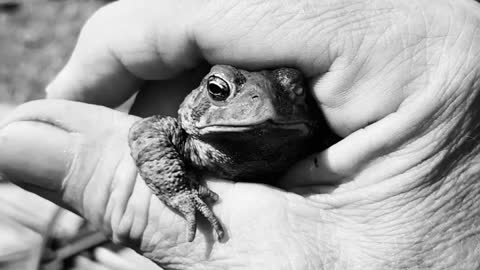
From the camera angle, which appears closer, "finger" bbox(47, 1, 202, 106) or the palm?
the palm

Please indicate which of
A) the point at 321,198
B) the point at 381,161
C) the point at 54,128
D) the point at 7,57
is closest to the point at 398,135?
the point at 381,161

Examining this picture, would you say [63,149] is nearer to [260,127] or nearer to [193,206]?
[193,206]

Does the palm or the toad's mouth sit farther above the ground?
the toad's mouth

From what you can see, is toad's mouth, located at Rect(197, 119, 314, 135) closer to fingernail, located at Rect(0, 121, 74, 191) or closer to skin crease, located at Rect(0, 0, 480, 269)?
skin crease, located at Rect(0, 0, 480, 269)

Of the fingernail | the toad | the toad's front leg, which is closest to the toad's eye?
the toad

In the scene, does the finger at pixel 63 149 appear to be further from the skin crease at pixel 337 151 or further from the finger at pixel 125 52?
the finger at pixel 125 52

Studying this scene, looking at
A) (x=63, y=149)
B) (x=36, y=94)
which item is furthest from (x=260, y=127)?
(x=36, y=94)

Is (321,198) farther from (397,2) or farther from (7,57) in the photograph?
(7,57)
